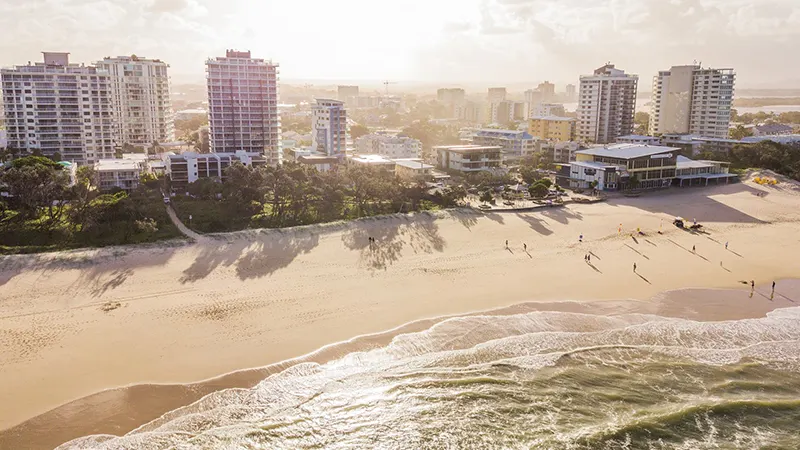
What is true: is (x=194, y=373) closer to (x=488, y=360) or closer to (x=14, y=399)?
(x=14, y=399)

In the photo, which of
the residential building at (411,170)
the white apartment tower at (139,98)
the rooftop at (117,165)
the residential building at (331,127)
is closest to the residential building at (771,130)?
the residential building at (411,170)

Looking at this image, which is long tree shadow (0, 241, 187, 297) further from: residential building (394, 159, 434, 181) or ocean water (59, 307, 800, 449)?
residential building (394, 159, 434, 181)

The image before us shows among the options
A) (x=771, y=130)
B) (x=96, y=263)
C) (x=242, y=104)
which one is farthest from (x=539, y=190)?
(x=771, y=130)

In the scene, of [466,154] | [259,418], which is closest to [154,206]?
[259,418]

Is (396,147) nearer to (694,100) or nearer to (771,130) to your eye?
(694,100)

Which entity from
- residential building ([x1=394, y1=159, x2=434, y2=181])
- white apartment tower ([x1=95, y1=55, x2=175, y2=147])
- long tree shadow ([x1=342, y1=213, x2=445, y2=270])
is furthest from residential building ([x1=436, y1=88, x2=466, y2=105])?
long tree shadow ([x1=342, y1=213, x2=445, y2=270])

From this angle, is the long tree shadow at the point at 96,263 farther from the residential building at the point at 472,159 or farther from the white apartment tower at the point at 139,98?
the white apartment tower at the point at 139,98
